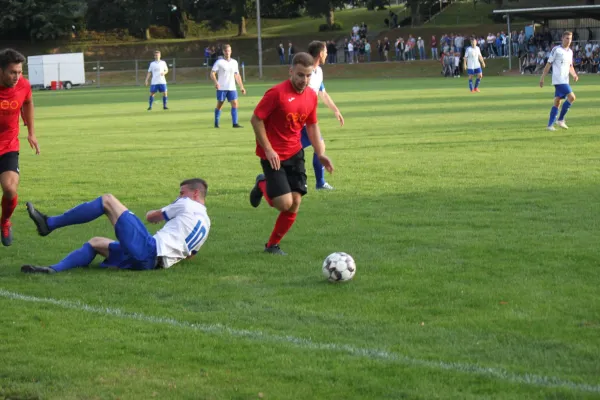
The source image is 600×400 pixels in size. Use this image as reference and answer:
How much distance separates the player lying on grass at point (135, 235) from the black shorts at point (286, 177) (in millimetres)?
761

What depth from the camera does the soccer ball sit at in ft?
25.4

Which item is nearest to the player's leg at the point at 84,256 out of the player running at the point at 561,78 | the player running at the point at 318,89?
the player running at the point at 318,89

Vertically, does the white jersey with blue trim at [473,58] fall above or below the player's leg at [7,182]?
above

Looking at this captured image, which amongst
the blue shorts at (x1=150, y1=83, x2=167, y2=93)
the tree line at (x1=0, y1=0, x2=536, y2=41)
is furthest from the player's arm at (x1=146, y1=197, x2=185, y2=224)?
the tree line at (x1=0, y1=0, x2=536, y2=41)

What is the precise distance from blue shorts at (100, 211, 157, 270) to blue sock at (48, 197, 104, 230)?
305 mm

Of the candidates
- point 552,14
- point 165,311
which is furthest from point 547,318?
point 552,14

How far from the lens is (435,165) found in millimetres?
15617

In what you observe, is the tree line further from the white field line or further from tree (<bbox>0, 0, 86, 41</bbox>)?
the white field line

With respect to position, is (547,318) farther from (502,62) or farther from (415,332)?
(502,62)

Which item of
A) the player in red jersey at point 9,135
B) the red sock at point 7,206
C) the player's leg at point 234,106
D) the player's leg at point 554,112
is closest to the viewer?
the player in red jersey at point 9,135

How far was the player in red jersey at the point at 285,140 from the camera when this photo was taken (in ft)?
29.3

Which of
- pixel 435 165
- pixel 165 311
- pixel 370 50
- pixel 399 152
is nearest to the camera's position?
pixel 165 311

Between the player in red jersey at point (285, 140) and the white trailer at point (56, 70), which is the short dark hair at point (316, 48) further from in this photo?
the white trailer at point (56, 70)

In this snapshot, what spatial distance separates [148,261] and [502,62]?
54.0 metres
